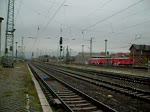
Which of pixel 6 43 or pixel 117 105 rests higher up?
pixel 6 43

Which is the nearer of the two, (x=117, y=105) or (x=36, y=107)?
(x=36, y=107)

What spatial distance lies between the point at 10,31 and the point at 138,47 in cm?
6154

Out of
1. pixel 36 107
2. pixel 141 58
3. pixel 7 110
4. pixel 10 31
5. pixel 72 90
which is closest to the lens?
pixel 7 110

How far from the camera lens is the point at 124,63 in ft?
273

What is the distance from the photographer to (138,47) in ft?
334

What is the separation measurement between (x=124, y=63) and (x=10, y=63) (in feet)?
135

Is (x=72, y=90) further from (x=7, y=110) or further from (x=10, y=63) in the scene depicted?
(x=10, y=63)

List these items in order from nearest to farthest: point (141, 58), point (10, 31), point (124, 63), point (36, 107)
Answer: point (36, 107) < point (10, 31) < point (124, 63) < point (141, 58)

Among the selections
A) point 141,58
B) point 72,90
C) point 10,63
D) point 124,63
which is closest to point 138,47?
point 141,58

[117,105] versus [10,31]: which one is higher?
[10,31]

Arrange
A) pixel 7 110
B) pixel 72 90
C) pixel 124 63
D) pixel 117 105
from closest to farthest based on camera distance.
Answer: pixel 7 110 < pixel 117 105 < pixel 72 90 < pixel 124 63

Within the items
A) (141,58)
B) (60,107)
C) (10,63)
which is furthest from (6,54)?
(141,58)

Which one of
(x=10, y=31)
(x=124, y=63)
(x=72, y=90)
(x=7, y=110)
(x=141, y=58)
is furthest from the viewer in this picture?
(x=141, y=58)

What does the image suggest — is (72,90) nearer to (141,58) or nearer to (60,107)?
(60,107)
